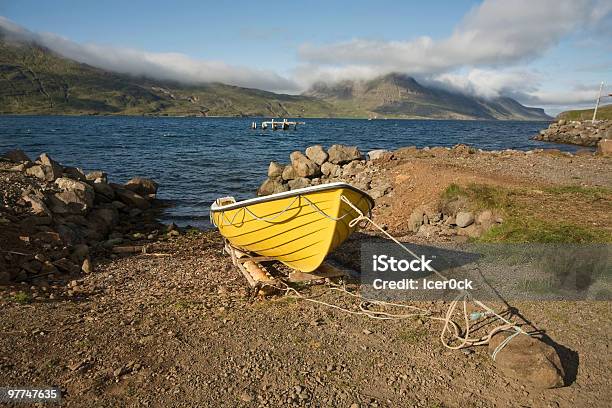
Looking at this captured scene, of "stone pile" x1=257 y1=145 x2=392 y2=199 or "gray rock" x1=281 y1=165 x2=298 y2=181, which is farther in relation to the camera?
"gray rock" x1=281 y1=165 x2=298 y2=181

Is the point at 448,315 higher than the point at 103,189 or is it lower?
higher

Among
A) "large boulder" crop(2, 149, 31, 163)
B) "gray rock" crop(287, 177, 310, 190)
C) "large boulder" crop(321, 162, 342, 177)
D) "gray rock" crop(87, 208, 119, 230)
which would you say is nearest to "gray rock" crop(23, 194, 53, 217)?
"gray rock" crop(87, 208, 119, 230)

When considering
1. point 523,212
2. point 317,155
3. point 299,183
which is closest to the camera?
point 523,212

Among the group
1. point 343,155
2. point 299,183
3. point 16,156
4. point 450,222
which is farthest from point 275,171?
point 450,222

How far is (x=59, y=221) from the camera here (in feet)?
37.8

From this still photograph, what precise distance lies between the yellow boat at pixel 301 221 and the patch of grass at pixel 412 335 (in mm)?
2136

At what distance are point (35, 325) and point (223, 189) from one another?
58.2ft

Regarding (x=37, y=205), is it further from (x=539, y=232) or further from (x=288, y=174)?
(x=539, y=232)

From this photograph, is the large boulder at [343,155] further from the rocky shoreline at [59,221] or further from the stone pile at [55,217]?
the stone pile at [55,217]

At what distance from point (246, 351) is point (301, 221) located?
275 cm

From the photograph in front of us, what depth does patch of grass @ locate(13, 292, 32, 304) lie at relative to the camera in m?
6.91

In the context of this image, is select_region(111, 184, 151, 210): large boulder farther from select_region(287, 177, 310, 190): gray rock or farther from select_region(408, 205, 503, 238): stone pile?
select_region(408, 205, 503, 238): stone pile

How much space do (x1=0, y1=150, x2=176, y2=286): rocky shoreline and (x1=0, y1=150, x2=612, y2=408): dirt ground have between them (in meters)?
1.12

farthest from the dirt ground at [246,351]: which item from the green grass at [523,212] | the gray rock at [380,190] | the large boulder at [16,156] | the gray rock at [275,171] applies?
the gray rock at [275,171]
